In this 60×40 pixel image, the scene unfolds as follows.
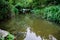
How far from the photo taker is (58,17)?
62.8ft

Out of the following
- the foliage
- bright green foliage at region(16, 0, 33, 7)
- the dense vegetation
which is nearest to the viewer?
the dense vegetation

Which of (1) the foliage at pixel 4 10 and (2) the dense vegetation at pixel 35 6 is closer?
(2) the dense vegetation at pixel 35 6

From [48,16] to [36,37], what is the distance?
7.84 meters

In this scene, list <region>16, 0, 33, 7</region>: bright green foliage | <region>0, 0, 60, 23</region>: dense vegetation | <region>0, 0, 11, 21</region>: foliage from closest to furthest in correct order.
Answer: <region>0, 0, 60, 23</region>: dense vegetation → <region>0, 0, 11, 21</region>: foliage → <region>16, 0, 33, 7</region>: bright green foliage

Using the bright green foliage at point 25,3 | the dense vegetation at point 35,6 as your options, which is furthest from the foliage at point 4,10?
the bright green foliage at point 25,3

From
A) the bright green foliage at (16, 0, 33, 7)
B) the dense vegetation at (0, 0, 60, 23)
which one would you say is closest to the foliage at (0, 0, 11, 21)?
the dense vegetation at (0, 0, 60, 23)

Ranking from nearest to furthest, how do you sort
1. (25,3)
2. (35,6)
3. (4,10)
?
(4,10), (35,6), (25,3)

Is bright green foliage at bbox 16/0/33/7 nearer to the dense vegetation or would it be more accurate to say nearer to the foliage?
the dense vegetation

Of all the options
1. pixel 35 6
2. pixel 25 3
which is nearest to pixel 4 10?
pixel 35 6

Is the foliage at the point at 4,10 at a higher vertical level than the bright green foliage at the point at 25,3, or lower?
higher

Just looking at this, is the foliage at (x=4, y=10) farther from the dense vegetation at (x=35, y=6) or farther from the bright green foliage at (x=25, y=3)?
the bright green foliage at (x=25, y=3)

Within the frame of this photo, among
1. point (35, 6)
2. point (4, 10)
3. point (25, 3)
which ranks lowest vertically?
point (25, 3)

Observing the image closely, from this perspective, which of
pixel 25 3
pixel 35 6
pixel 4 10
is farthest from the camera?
pixel 25 3

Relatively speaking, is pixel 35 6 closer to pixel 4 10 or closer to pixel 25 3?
pixel 25 3
